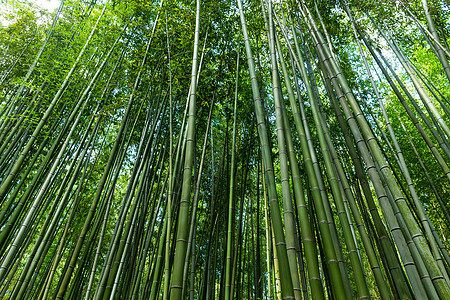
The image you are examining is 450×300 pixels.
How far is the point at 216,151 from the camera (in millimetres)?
4441

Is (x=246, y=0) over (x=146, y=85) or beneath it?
over

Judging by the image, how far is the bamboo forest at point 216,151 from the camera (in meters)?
1.31

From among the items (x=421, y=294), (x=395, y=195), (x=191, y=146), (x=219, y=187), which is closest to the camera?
(x=421, y=294)

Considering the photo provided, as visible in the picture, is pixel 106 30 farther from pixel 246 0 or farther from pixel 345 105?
pixel 345 105

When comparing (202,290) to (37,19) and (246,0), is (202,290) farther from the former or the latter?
(37,19)

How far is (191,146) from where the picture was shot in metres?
1.51

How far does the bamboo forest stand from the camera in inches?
51.5

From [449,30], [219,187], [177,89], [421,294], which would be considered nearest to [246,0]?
[177,89]

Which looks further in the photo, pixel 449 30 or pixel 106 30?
pixel 449 30

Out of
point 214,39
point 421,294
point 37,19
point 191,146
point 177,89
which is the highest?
point 37,19

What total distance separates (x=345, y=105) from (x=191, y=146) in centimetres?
81

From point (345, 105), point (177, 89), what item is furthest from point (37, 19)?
point (345, 105)

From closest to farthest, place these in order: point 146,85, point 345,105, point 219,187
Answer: point 345,105, point 219,187, point 146,85

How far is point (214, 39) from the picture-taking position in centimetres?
384
